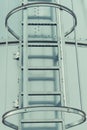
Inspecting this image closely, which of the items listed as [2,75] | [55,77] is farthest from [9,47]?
[55,77]

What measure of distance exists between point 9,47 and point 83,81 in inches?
38.3

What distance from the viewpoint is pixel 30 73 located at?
4047 millimetres

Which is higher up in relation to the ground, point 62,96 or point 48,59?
point 48,59

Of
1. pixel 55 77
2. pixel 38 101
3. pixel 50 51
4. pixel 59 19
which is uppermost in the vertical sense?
pixel 59 19

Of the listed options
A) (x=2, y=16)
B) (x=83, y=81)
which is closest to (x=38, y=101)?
(x=83, y=81)

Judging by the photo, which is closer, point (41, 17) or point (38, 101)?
point (38, 101)

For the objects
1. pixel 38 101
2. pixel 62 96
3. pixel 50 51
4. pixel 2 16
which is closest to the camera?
pixel 62 96

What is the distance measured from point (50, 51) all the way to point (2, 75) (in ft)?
2.06

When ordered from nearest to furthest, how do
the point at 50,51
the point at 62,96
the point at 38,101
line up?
1. the point at 62,96
2. the point at 38,101
3. the point at 50,51

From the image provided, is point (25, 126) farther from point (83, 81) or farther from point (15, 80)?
point (83, 81)

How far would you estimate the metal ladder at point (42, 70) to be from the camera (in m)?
3.61

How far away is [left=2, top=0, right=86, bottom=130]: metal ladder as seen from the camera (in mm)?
3609

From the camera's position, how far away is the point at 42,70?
404 centimetres

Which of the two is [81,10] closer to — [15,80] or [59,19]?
[59,19]
